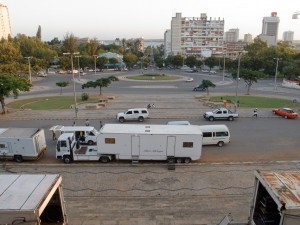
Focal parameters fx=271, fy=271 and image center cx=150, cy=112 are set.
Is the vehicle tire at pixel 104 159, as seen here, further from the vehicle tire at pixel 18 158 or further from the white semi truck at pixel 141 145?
the vehicle tire at pixel 18 158

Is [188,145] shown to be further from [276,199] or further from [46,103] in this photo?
[46,103]

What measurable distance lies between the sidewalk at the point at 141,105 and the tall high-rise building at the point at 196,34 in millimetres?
133927

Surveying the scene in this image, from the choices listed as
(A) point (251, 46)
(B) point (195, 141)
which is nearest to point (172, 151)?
(B) point (195, 141)

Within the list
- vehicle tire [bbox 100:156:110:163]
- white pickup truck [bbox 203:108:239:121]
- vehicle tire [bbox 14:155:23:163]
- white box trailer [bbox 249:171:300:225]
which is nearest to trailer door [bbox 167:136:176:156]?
vehicle tire [bbox 100:156:110:163]

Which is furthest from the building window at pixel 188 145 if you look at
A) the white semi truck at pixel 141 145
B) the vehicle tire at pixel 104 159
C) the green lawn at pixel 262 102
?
the green lawn at pixel 262 102

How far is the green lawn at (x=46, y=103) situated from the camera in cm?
4012

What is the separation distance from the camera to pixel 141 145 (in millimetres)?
19375

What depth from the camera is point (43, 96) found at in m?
50.0

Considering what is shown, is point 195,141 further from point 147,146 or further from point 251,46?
point 251,46

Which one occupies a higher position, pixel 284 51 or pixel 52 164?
pixel 284 51

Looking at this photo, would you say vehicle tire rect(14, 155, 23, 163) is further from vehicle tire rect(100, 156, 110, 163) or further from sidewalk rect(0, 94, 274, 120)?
sidewalk rect(0, 94, 274, 120)

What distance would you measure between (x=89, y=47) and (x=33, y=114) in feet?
300

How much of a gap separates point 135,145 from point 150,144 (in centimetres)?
108

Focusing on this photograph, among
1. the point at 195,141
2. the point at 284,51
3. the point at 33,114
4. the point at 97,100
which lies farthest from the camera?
the point at 284,51
